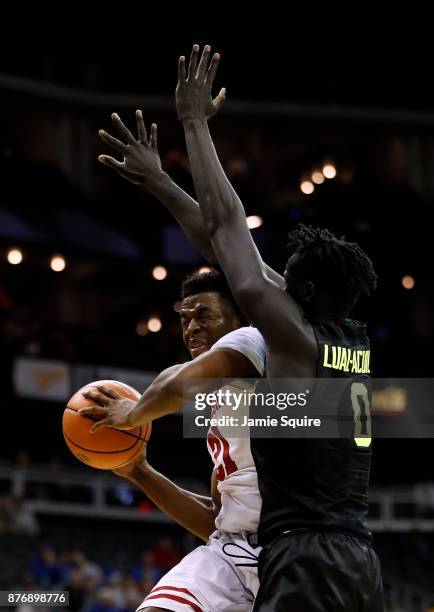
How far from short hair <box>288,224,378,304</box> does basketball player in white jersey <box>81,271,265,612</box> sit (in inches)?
13.6

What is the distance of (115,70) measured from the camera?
75.6 ft

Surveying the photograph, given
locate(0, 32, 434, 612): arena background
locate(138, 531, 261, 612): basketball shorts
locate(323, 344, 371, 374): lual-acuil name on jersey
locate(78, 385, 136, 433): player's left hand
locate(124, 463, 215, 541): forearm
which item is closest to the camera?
locate(323, 344, 371, 374): lual-acuil name on jersey

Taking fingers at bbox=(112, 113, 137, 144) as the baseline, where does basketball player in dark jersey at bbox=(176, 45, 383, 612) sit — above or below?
below

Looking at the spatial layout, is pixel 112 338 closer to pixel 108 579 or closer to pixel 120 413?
pixel 108 579

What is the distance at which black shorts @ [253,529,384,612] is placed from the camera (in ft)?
11.3

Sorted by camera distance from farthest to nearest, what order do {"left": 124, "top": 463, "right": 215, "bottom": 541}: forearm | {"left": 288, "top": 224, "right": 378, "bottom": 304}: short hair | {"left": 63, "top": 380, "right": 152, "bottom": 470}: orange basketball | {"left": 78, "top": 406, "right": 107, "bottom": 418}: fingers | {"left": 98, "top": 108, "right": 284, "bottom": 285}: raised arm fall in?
{"left": 124, "top": 463, "right": 215, "bottom": 541}: forearm, {"left": 98, "top": 108, "right": 284, "bottom": 285}: raised arm, {"left": 63, "top": 380, "right": 152, "bottom": 470}: orange basketball, {"left": 78, "top": 406, "right": 107, "bottom": 418}: fingers, {"left": 288, "top": 224, "right": 378, "bottom": 304}: short hair

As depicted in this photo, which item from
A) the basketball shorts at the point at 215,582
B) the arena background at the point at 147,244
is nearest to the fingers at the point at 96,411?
the basketball shorts at the point at 215,582

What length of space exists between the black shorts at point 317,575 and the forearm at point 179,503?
122 cm

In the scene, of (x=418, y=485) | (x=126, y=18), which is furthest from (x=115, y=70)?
(x=418, y=485)

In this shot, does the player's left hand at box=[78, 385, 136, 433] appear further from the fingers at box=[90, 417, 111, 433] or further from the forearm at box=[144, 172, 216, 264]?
the forearm at box=[144, 172, 216, 264]

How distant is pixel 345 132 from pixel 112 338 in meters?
7.57

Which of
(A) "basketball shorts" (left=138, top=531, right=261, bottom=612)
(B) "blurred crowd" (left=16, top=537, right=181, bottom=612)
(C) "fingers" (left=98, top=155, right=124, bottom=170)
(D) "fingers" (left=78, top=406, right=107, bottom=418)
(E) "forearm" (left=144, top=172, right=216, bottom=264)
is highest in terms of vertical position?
(C) "fingers" (left=98, top=155, right=124, bottom=170)

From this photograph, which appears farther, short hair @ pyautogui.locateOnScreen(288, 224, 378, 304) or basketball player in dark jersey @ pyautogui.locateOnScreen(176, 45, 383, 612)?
short hair @ pyautogui.locateOnScreen(288, 224, 378, 304)

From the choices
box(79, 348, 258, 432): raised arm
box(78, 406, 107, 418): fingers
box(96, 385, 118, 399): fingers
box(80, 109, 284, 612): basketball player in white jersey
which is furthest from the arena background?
box(79, 348, 258, 432): raised arm
